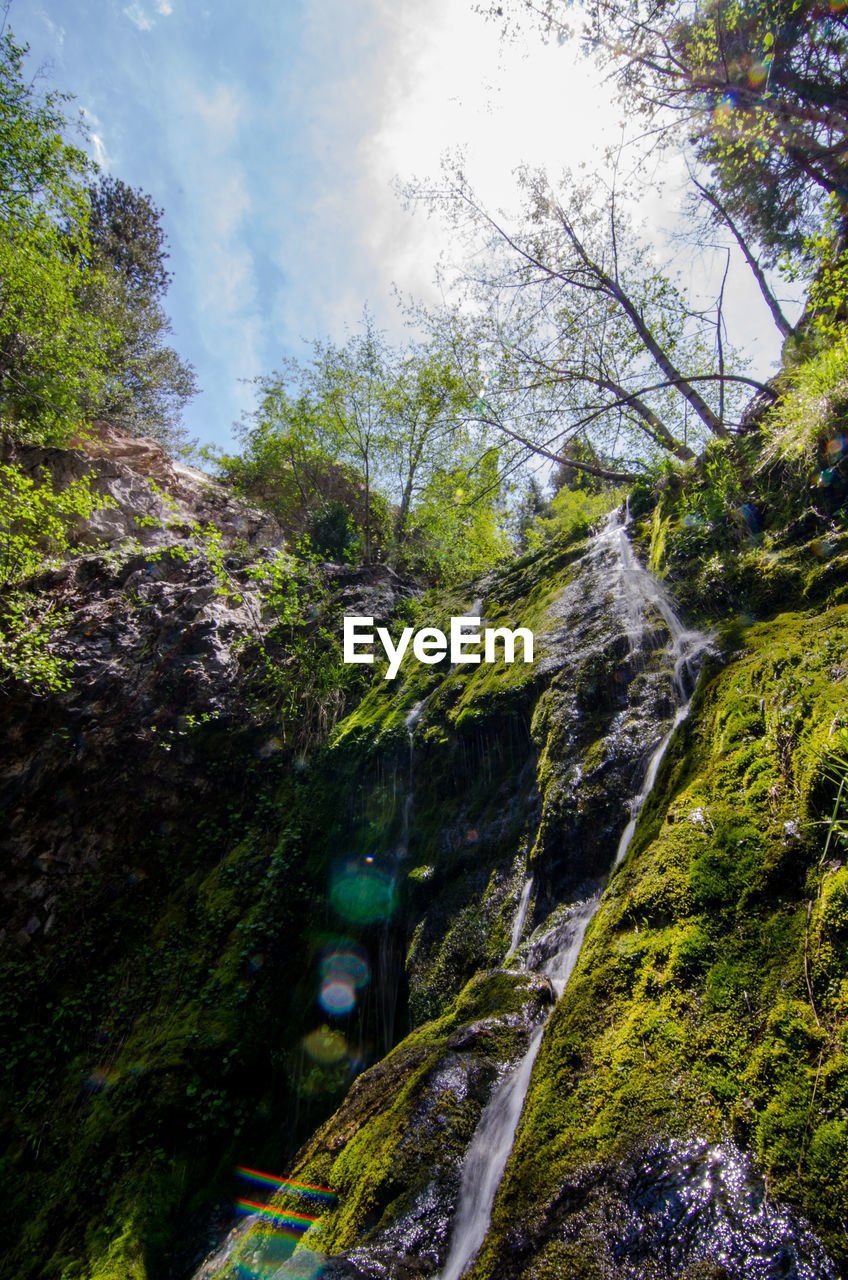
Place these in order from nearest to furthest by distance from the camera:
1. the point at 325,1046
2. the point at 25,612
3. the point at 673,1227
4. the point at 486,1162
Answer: the point at 673,1227, the point at 486,1162, the point at 325,1046, the point at 25,612

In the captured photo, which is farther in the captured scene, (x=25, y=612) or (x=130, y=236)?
(x=130, y=236)

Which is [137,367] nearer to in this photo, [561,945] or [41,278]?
[41,278]

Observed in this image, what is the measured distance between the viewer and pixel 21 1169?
203 inches

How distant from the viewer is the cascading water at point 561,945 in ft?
7.06

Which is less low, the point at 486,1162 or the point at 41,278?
the point at 41,278

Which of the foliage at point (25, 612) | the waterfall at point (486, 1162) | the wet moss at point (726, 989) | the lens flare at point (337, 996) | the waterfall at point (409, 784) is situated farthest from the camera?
the foliage at point (25, 612)

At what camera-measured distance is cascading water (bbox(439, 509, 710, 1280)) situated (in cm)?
215

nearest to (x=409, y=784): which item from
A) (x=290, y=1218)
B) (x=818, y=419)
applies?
(x=290, y=1218)

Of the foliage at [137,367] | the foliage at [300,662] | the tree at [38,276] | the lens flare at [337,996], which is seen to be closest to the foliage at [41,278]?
the tree at [38,276]

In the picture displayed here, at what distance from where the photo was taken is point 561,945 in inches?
136

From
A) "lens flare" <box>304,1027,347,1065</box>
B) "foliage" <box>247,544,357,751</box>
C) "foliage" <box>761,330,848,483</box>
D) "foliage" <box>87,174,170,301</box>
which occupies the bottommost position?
"lens flare" <box>304,1027,347,1065</box>

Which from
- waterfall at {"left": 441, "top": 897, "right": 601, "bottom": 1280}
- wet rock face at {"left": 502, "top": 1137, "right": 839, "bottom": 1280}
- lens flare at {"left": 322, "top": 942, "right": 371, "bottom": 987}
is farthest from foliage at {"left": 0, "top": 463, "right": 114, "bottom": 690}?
wet rock face at {"left": 502, "top": 1137, "right": 839, "bottom": 1280}

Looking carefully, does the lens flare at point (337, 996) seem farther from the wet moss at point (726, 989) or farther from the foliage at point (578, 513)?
the foliage at point (578, 513)

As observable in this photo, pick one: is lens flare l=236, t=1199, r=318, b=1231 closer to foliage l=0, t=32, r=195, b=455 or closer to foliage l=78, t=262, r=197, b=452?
foliage l=0, t=32, r=195, b=455
